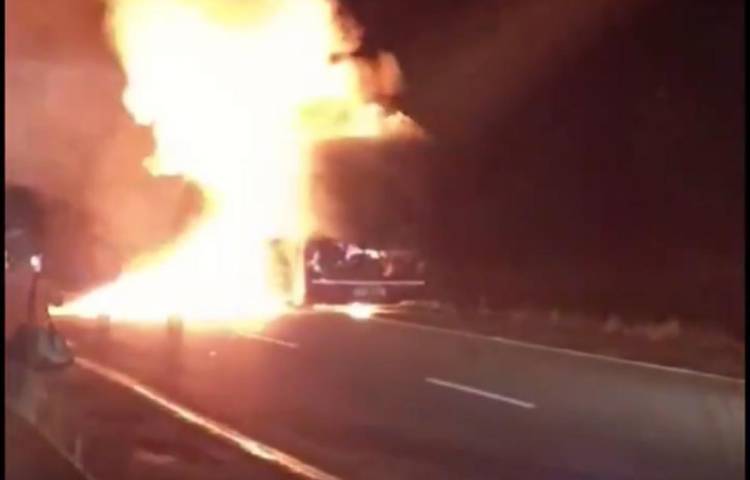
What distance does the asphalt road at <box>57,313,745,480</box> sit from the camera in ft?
33.4

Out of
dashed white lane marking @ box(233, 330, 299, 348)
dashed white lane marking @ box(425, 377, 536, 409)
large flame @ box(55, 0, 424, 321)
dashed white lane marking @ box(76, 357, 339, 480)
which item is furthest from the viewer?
large flame @ box(55, 0, 424, 321)

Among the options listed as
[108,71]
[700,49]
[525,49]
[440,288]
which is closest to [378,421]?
[700,49]

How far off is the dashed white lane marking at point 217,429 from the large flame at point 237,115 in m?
10.5

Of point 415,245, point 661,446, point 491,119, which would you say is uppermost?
point 491,119

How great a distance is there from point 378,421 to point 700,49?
988 centimetres

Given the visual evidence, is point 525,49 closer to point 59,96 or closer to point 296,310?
point 296,310

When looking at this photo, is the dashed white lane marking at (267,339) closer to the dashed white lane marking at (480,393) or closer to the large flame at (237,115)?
the dashed white lane marking at (480,393)

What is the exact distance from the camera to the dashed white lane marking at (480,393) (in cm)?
1312

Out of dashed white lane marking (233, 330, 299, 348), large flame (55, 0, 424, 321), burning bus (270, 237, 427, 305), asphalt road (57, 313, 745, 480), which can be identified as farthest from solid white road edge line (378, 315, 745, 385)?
large flame (55, 0, 424, 321)

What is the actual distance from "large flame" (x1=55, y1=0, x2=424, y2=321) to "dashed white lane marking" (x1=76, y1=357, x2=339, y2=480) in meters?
10.5

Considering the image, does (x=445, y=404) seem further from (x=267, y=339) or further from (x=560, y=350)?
(x=267, y=339)

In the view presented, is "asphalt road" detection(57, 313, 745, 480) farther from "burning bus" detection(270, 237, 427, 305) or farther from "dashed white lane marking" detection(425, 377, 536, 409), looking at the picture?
"burning bus" detection(270, 237, 427, 305)

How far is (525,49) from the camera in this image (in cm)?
2350

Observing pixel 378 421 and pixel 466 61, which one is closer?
pixel 378 421
